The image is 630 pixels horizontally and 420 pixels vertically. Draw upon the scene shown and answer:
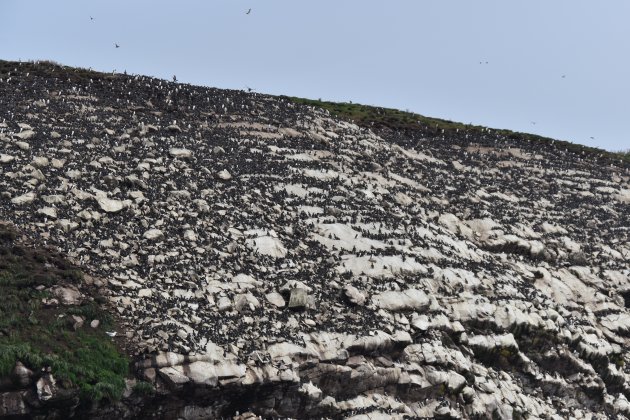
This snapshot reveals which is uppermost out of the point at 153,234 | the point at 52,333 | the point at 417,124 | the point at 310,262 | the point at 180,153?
the point at 417,124

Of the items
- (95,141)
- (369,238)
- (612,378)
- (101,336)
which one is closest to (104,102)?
(95,141)

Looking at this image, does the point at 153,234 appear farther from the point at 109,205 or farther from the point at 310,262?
the point at 310,262

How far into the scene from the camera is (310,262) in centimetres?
2984

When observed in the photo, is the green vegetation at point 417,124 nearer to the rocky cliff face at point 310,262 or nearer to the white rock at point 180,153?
the rocky cliff face at point 310,262

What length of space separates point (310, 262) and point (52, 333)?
13.1 metres

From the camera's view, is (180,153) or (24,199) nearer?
(24,199)

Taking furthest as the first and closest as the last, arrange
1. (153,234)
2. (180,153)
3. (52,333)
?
(180,153) → (153,234) → (52,333)

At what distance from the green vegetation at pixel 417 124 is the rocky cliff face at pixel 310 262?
Answer: 14.6 m

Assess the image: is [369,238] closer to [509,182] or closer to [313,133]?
[313,133]

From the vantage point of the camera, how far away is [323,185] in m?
39.8

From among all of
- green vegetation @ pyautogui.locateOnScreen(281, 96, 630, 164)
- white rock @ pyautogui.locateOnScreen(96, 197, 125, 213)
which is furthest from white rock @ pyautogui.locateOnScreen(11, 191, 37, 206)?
green vegetation @ pyautogui.locateOnScreen(281, 96, 630, 164)

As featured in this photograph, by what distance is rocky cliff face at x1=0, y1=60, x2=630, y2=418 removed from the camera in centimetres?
2273

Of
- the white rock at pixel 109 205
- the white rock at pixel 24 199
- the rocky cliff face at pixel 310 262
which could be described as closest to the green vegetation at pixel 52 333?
the rocky cliff face at pixel 310 262

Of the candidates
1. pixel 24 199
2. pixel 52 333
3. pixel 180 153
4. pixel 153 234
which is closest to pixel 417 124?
pixel 180 153
